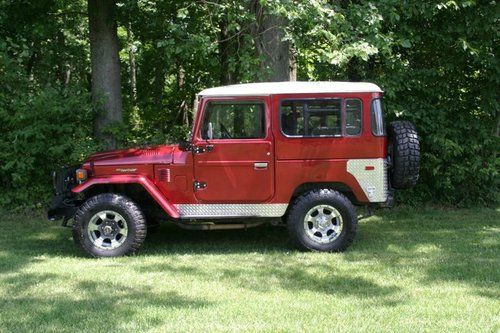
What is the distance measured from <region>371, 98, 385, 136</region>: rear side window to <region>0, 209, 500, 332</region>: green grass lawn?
4.88 ft

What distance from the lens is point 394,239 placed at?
8.30m

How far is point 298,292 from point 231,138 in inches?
91.8

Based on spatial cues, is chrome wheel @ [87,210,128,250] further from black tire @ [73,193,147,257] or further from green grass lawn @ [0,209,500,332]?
green grass lawn @ [0,209,500,332]

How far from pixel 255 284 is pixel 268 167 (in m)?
1.74

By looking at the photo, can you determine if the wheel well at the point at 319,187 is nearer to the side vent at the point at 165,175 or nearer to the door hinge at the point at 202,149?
the door hinge at the point at 202,149

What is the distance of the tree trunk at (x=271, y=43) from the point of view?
916cm

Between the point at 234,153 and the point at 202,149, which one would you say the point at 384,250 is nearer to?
the point at 234,153

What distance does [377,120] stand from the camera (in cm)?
737

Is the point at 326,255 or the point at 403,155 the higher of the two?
the point at 403,155

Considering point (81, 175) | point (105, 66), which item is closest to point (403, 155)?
point (81, 175)

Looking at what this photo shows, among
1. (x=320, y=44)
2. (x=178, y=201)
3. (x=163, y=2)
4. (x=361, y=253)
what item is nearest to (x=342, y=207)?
(x=361, y=253)

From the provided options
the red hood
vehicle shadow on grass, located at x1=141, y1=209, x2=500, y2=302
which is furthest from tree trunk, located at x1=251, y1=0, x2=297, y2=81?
vehicle shadow on grass, located at x1=141, y1=209, x2=500, y2=302

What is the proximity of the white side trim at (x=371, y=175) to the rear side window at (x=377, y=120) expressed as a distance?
1.11 ft

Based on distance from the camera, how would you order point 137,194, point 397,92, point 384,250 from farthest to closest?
point 397,92, point 137,194, point 384,250
